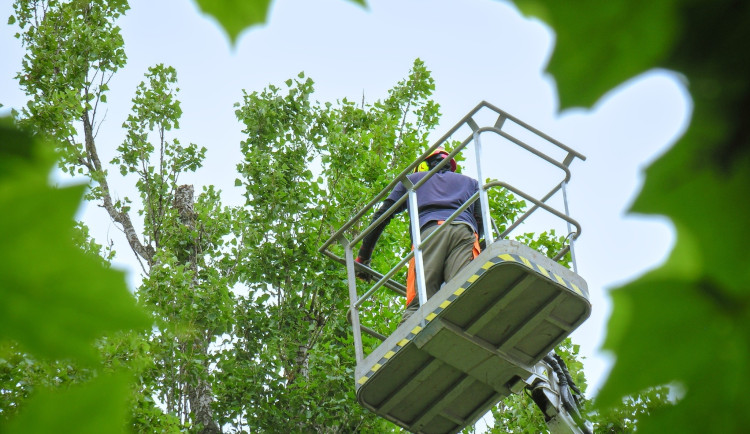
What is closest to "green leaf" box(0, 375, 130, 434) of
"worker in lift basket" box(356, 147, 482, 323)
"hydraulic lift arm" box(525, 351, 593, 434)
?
"worker in lift basket" box(356, 147, 482, 323)

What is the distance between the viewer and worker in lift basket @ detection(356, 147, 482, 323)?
526 centimetres

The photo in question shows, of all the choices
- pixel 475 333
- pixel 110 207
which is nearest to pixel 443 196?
pixel 475 333

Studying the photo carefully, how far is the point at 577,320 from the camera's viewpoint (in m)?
4.79

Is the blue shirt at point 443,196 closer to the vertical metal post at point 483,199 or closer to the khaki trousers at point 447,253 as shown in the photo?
the khaki trousers at point 447,253

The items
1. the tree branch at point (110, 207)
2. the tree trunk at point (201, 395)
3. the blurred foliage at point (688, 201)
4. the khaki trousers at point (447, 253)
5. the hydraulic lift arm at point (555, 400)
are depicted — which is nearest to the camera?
the blurred foliage at point (688, 201)

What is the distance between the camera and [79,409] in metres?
0.26

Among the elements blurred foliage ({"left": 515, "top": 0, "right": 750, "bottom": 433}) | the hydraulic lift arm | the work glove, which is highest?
the work glove

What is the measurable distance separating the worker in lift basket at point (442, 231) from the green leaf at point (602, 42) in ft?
15.5

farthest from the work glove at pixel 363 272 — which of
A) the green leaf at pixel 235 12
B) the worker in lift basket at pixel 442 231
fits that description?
the green leaf at pixel 235 12

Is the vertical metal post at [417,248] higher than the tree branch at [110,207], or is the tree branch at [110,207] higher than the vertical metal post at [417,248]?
the tree branch at [110,207]

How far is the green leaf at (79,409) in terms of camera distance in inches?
10.2

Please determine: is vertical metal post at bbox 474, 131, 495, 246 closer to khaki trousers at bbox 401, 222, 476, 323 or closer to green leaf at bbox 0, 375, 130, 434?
khaki trousers at bbox 401, 222, 476, 323

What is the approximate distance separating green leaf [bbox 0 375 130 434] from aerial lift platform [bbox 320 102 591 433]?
→ 4.18m

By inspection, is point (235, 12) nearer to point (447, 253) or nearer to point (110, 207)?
point (447, 253)
